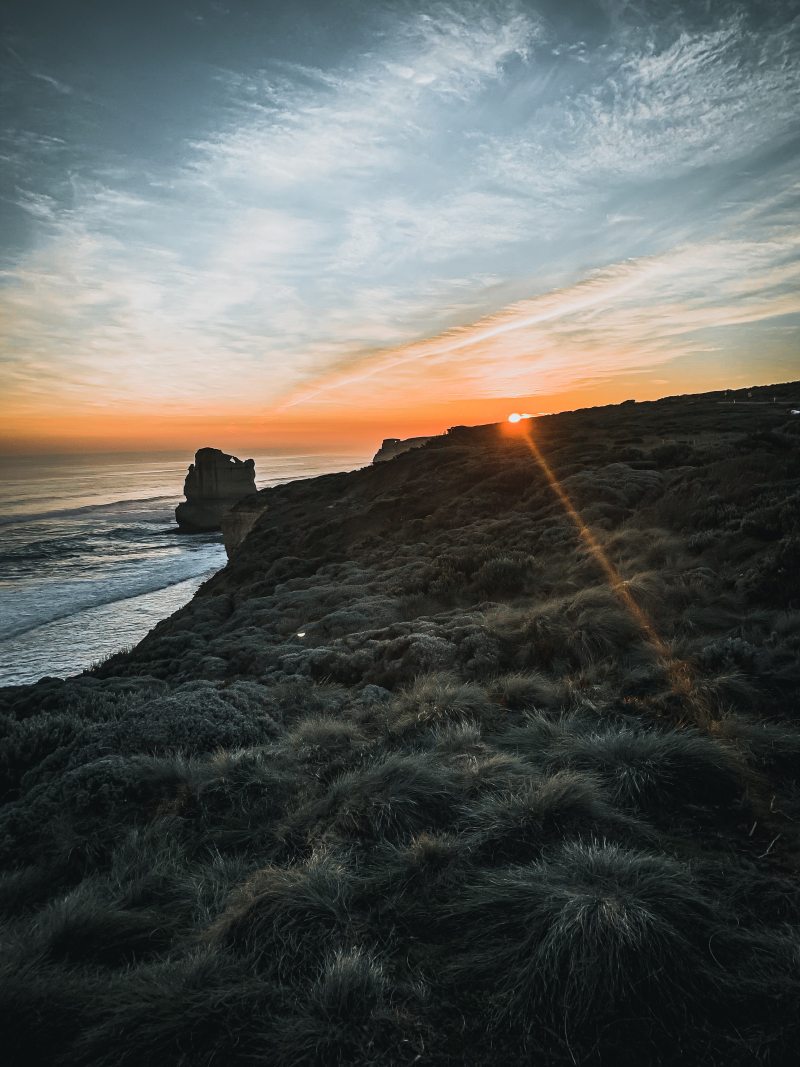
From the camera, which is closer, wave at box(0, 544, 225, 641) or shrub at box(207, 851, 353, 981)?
shrub at box(207, 851, 353, 981)

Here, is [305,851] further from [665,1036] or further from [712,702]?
[712,702]

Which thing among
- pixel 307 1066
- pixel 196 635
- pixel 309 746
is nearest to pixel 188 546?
pixel 196 635

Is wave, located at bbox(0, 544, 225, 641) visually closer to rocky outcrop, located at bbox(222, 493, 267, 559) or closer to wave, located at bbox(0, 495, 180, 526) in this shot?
rocky outcrop, located at bbox(222, 493, 267, 559)

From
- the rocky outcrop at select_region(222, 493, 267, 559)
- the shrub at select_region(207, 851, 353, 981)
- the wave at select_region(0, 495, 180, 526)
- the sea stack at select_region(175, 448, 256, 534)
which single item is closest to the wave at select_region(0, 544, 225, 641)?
the rocky outcrop at select_region(222, 493, 267, 559)

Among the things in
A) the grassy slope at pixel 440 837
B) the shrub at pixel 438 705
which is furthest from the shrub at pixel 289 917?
the shrub at pixel 438 705

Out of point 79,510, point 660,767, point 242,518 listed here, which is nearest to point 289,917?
point 660,767

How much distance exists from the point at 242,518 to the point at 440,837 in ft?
110

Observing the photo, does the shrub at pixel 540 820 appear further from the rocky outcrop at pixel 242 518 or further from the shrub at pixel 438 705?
the rocky outcrop at pixel 242 518

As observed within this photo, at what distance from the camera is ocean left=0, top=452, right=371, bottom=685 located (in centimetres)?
2188

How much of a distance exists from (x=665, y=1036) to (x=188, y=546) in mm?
57209

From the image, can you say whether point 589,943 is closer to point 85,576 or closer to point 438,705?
point 438,705

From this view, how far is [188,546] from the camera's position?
55000mm

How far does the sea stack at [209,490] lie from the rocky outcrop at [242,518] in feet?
105

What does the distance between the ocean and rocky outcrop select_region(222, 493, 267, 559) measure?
158 inches
